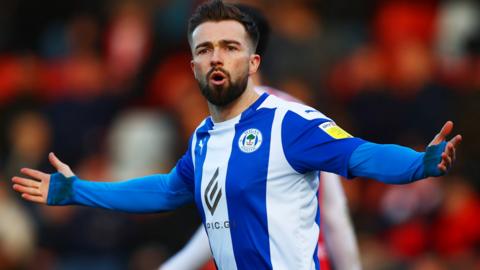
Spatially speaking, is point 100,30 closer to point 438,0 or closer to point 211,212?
point 438,0

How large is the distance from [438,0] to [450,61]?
3.91 ft

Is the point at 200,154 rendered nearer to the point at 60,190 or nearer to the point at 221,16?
the point at 221,16

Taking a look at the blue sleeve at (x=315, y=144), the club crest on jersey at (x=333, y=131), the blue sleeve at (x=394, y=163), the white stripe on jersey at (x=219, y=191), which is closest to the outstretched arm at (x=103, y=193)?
the white stripe on jersey at (x=219, y=191)

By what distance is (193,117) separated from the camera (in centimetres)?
1130

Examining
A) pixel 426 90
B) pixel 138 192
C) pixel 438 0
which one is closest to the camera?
pixel 138 192

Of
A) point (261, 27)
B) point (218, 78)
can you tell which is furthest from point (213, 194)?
point (261, 27)

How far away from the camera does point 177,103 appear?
39.4ft

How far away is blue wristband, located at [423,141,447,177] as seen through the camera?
493cm

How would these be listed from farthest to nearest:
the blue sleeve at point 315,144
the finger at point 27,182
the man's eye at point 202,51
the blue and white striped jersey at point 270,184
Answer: the finger at point 27,182 < the man's eye at point 202,51 < the blue and white striped jersey at point 270,184 < the blue sleeve at point 315,144

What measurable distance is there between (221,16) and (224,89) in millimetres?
343

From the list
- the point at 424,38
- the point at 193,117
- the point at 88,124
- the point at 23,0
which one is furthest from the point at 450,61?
the point at 23,0

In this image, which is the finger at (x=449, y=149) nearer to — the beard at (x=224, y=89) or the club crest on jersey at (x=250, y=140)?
the club crest on jersey at (x=250, y=140)

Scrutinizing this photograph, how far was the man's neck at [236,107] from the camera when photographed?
5656mm

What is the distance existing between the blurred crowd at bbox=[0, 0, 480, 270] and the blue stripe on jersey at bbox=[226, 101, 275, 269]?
3566 mm
